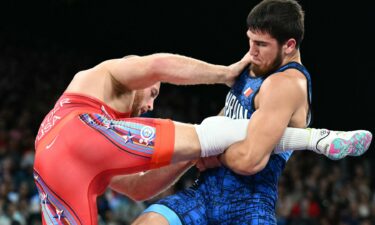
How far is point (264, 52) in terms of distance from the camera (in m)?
3.37

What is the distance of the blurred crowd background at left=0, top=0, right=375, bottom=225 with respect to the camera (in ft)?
26.5

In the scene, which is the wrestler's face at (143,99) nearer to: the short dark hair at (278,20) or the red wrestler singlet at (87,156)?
the red wrestler singlet at (87,156)

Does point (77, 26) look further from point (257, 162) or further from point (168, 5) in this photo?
point (257, 162)

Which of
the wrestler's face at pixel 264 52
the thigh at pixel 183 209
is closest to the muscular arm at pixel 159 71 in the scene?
the wrestler's face at pixel 264 52

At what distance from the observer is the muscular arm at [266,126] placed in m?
3.19

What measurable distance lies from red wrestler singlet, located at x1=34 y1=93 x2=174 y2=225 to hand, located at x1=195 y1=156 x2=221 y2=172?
0.98 feet

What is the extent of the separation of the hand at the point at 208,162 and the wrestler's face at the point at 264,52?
1.65 ft

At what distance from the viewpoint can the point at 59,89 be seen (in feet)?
33.7

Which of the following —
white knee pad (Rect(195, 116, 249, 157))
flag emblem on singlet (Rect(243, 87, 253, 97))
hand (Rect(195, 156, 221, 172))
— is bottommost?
hand (Rect(195, 156, 221, 172))

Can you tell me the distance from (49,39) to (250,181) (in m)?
9.11

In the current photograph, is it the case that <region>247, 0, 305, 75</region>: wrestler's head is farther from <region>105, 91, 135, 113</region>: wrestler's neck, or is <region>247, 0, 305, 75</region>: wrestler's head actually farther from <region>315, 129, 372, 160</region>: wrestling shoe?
<region>105, 91, 135, 113</region>: wrestler's neck

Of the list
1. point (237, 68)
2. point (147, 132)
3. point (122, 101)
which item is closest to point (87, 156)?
point (147, 132)

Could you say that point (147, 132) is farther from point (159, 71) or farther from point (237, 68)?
point (237, 68)

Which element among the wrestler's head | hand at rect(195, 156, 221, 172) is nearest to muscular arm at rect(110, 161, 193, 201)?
hand at rect(195, 156, 221, 172)
